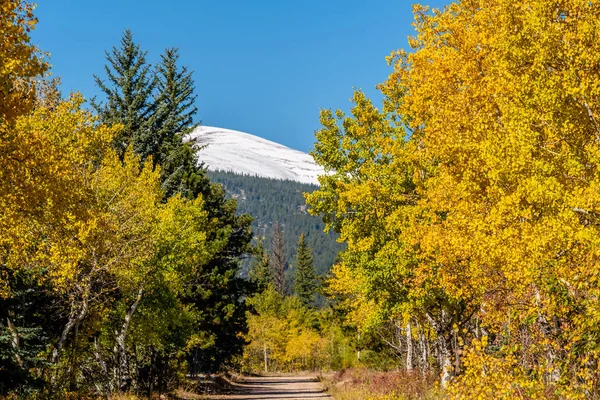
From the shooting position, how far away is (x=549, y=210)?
10719 millimetres

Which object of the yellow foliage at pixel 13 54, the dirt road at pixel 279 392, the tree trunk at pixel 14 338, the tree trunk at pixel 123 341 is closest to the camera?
the yellow foliage at pixel 13 54

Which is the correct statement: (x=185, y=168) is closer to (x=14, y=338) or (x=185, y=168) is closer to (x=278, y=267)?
(x=14, y=338)

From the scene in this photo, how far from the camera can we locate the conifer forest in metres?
9.86

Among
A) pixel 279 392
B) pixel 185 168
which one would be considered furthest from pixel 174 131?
pixel 279 392

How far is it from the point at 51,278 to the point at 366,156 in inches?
448

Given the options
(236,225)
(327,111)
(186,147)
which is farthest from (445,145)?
(236,225)

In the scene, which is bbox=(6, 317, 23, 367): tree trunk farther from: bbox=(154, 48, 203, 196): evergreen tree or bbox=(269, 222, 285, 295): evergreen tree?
bbox=(269, 222, 285, 295): evergreen tree

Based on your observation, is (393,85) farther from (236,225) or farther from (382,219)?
(236,225)

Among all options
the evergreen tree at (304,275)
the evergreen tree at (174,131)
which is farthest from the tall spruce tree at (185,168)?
the evergreen tree at (304,275)

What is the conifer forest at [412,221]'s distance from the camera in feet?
32.3

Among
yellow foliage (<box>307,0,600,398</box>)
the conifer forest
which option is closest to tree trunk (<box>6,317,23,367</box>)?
the conifer forest

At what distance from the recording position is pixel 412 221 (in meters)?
16.8

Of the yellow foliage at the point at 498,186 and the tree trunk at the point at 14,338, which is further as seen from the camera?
the tree trunk at the point at 14,338

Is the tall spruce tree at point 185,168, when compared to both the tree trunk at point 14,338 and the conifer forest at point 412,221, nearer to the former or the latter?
the conifer forest at point 412,221
